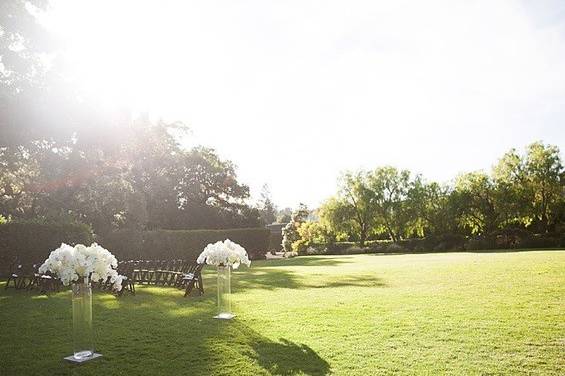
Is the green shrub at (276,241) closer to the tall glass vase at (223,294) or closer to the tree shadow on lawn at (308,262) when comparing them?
the tree shadow on lawn at (308,262)

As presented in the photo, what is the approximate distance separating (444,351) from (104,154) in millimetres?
20525

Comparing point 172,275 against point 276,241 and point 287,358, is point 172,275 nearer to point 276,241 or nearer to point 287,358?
point 287,358

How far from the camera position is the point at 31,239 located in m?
21.7

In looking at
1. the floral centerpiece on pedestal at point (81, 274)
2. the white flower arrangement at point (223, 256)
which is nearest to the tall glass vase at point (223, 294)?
the white flower arrangement at point (223, 256)

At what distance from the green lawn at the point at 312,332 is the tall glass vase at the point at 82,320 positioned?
30 cm

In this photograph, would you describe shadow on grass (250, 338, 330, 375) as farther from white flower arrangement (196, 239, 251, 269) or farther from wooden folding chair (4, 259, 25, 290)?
wooden folding chair (4, 259, 25, 290)

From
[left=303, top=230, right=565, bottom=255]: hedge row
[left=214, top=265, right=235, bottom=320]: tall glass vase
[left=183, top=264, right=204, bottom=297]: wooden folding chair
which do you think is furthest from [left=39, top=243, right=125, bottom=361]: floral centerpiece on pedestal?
[left=303, top=230, right=565, bottom=255]: hedge row

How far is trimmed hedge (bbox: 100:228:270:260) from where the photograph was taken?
101ft

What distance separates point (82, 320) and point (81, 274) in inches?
28.7

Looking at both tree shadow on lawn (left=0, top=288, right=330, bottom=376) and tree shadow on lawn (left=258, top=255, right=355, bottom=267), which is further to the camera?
tree shadow on lawn (left=258, top=255, right=355, bottom=267)

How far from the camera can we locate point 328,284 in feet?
55.6

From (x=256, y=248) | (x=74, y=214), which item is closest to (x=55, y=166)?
(x=74, y=214)

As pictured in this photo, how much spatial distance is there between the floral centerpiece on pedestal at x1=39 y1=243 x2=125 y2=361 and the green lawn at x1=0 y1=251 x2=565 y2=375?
16.2 inches

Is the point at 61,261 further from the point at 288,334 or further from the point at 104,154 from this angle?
the point at 104,154
